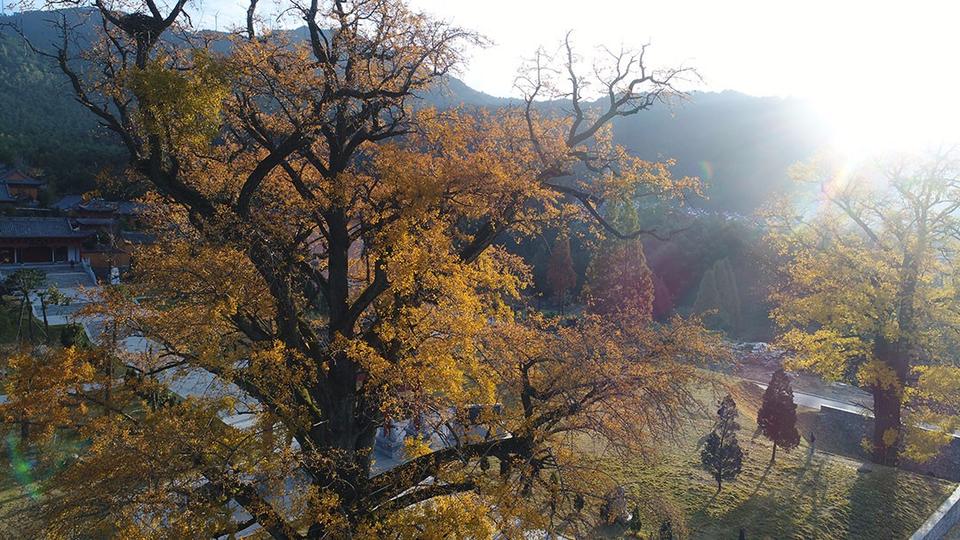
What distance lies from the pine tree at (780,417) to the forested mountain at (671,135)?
118 ft

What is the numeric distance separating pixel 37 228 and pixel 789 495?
3902 cm

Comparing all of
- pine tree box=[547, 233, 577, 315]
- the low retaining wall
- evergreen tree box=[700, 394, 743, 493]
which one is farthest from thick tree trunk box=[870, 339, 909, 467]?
pine tree box=[547, 233, 577, 315]

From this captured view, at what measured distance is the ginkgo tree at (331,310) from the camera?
6340 mm

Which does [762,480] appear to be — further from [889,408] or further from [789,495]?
[889,408]

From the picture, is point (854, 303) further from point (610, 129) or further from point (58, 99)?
point (58, 99)

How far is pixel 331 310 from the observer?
27.6 feet

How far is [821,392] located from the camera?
879 inches

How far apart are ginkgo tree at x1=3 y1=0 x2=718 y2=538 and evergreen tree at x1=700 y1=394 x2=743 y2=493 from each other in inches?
196

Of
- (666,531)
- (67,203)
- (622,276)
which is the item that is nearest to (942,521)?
(666,531)

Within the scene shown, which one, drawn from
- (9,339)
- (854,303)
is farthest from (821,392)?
(9,339)

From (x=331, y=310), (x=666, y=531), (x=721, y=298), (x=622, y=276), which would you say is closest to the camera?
(x=331, y=310)

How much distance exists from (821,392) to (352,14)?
2238cm

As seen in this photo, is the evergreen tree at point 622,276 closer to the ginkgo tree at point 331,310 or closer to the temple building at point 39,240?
the ginkgo tree at point 331,310

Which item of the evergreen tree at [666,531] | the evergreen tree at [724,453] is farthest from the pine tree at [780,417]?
the evergreen tree at [666,531]
